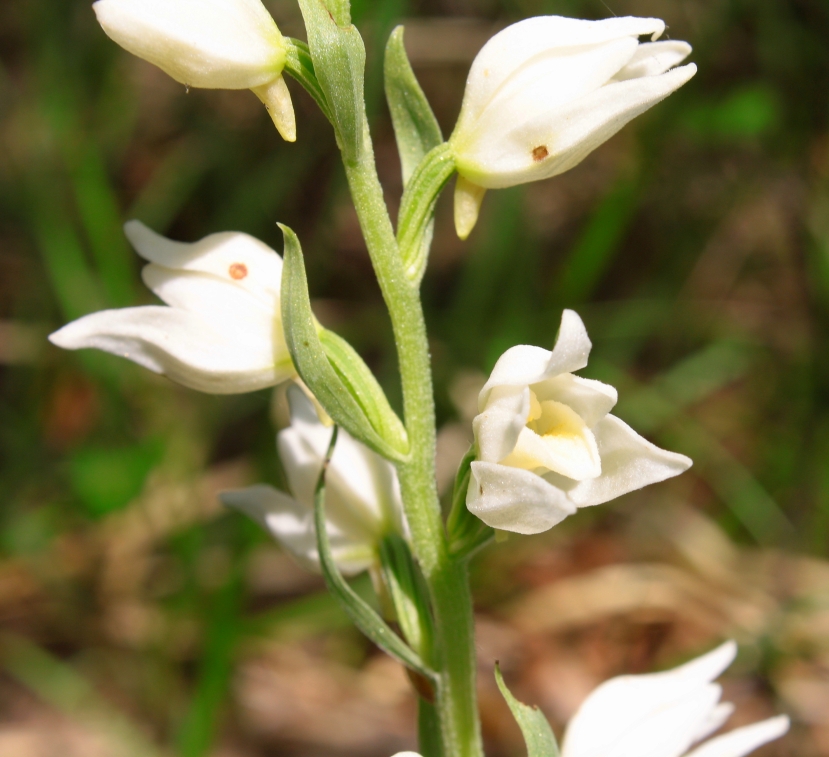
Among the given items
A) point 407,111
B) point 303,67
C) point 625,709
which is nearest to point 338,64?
point 303,67

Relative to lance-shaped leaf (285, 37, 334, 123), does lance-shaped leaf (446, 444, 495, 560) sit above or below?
below

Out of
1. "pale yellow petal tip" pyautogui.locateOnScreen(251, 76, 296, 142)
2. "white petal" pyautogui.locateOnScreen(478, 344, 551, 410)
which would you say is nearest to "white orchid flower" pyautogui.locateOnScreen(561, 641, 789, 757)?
"white petal" pyautogui.locateOnScreen(478, 344, 551, 410)

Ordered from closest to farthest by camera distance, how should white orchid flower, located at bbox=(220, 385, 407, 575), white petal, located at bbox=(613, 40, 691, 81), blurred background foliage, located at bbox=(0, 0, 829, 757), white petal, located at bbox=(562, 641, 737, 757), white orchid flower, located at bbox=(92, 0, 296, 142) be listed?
white orchid flower, located at bbox=(92, 0, 296, 142) → white petal, located at bbox=(613, 40, 691, 81) → white petal, located at bbox=(562, 641, 737, 757) → white orchid flower, located at bbox=(220, 385, 407, 575) → blurred background foliage, located at bbox=(0, 0, 829, 757)

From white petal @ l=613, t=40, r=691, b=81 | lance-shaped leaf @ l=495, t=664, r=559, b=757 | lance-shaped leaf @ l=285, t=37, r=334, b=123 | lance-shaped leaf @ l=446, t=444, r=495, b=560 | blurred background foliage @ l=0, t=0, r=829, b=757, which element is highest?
lance-shaped leaf @ l=285, t=37, r=334, b=123

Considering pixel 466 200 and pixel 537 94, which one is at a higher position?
pixel 537 94

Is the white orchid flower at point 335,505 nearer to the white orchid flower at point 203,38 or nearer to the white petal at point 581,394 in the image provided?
the white petal at point 581,394

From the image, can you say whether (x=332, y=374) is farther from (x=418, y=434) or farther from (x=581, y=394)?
(x=581, y=394)

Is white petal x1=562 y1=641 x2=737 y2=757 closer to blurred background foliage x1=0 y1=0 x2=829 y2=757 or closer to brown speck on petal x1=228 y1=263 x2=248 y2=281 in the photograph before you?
brown speck on petal x1=228 y1=263 x2=248 y2=281
